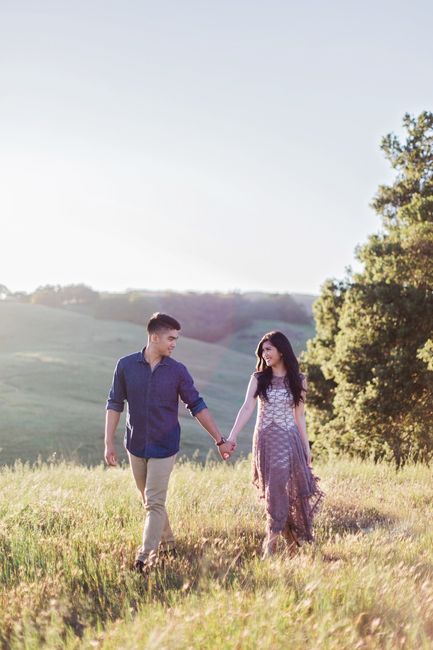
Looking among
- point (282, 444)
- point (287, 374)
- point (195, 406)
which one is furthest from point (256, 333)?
point (195, 406)

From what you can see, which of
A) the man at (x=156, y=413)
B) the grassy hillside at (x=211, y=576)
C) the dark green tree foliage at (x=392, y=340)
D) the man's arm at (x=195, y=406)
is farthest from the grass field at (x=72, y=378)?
the man's arm at (x=195, y=406)

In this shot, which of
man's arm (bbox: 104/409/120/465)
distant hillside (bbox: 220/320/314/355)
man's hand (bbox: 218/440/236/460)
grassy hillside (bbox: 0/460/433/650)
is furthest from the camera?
distant hillside (bbox: 220/320/314/355)

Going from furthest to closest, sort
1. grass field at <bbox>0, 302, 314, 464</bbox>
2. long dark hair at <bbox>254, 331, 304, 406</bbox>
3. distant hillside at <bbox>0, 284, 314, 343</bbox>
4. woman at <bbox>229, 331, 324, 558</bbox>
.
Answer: distant hillside at <bbox>0, 284, 314, 343</bbox>, grass field at <bbox>0, 302, 314, 464</bbox>, long dark hair at <bbox>254, 331, 304, 406</bbox>, woman at <bbox>229, 331, 324, 558</bbox>

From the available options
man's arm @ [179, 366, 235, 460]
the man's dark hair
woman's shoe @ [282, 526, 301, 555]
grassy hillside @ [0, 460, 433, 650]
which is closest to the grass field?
grassy hillside @ [0, 460, 433, 650]

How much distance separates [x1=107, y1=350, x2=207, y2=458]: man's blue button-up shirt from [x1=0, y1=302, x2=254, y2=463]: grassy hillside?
1979cm

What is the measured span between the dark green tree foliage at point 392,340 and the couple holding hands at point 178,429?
32.5 ft

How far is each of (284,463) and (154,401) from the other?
1520 millimetres

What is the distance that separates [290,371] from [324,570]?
257cm

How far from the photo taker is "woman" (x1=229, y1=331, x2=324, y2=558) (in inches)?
284

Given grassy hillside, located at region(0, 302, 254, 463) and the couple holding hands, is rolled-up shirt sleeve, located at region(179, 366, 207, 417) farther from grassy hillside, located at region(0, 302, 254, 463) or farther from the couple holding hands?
grassy hillside, located at region(0, 302, 254, 463)

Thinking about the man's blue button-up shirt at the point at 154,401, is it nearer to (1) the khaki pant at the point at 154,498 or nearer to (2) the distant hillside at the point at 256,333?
(1) the khaki pant at the point at 154,498

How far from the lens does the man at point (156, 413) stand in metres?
6.65

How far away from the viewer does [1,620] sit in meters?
4.64

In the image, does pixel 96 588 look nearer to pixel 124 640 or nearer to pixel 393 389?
pixel 124 640
